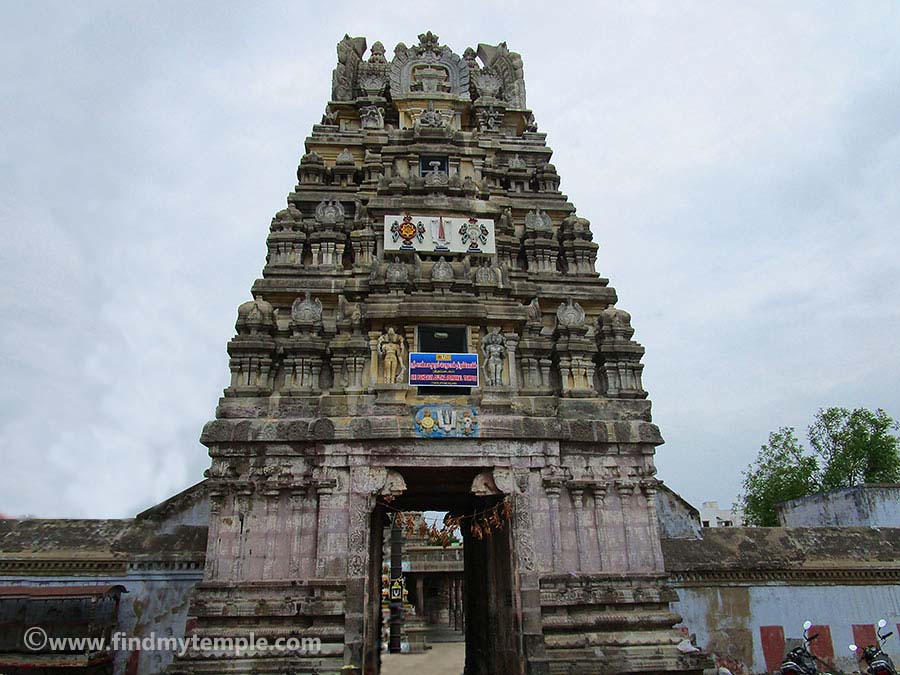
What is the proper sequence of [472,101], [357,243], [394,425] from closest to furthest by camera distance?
[394,425], [357,243], [472,101]

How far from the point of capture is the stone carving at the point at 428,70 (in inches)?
814

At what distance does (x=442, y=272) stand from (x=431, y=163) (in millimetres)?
4372

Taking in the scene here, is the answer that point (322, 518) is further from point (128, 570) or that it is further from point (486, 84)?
point (486, 84)

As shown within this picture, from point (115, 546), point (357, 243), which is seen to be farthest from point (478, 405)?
point (115, 546)

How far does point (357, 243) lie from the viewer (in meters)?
15.8

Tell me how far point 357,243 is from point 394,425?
18.0 ft

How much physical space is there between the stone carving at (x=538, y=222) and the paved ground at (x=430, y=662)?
14809 millimetres

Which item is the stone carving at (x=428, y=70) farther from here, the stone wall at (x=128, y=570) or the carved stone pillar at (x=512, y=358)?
the stone wall at (x=128, y=570)

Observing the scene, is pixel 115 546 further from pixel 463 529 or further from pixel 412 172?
pixel 412 172

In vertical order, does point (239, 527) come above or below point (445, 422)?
below

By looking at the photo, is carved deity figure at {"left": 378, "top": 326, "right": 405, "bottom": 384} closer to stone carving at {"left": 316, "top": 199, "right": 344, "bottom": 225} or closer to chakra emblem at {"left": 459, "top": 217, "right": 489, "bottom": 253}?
chakra emblem at {"left": 459, "top": 217, "right": 489, "bottom": 253}

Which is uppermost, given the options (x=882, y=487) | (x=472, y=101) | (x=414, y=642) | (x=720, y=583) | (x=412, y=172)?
(x=472, y=101)

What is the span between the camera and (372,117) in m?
20.1

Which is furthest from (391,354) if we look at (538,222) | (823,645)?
(823,645)
